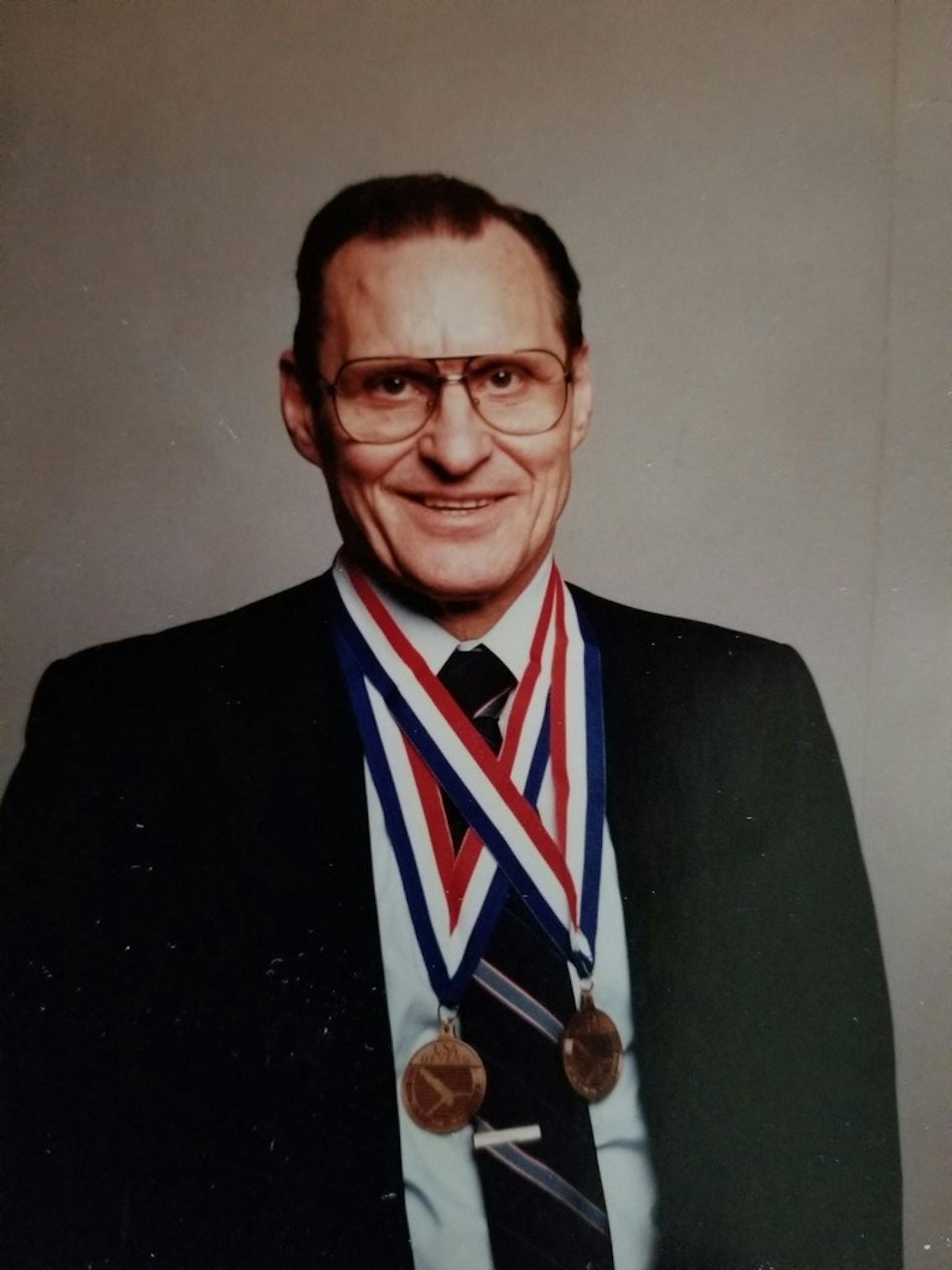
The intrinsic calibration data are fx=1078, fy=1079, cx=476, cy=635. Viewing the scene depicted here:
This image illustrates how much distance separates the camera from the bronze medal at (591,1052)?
123cm

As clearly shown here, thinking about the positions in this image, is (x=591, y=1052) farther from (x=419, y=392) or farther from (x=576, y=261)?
(x=576, y=261)


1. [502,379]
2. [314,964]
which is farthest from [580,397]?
[314,964]

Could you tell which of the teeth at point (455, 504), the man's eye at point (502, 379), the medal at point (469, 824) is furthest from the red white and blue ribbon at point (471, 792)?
the man's eye at point (502, 379)

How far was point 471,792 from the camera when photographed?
1.23m

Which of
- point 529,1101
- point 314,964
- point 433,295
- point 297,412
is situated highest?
point 433,295

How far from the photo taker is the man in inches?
47.4

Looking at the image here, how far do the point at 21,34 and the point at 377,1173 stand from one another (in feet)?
4.59

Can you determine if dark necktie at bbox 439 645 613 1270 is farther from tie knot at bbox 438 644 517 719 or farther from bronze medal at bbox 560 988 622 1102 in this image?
tie knot at bbox 438 644 517 719

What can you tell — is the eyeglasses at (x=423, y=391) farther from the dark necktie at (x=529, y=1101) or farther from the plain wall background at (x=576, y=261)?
the dark necktie at (x=529, y=1101)

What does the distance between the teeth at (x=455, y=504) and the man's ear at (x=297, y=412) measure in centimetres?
15

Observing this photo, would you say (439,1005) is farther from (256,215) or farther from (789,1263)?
(256,215)

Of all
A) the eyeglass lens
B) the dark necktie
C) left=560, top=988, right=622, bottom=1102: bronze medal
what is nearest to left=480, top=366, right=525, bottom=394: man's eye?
the eyeglass lens

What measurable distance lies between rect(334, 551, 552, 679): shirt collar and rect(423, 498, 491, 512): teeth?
0.12 m

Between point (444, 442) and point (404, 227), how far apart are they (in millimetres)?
251
